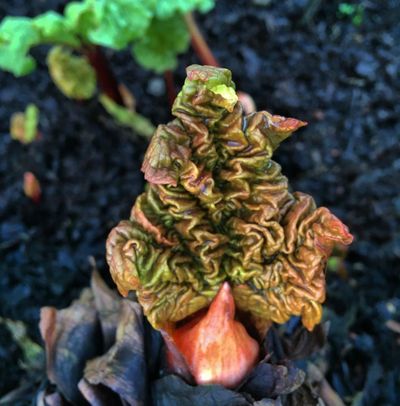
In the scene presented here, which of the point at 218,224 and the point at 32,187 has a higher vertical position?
the point at 218,224

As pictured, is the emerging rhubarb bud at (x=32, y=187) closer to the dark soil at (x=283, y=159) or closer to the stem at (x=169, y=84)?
the dark soil at (x=283, y=159)

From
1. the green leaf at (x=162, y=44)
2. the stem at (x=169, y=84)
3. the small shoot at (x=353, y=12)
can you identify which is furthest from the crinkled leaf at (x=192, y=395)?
the small shoot at (x=353, y=12)

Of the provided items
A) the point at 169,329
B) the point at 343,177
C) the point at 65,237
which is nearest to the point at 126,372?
the point at 169,329

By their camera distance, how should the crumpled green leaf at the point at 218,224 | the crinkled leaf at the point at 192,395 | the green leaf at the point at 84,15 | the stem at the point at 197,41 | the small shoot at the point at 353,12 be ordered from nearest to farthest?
the crumpled green leaf at the point at 218,224 → the crinkled leaf at the point at 192,395 → the green leaf at the point at 84,15 → the stem at the point at 197,41 → the small shoot at the point at 353,12

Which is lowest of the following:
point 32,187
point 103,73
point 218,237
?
point 32,187

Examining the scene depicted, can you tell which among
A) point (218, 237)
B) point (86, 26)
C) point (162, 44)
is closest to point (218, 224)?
point (218, 237)

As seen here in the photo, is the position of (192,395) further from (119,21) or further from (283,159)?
(283,159)

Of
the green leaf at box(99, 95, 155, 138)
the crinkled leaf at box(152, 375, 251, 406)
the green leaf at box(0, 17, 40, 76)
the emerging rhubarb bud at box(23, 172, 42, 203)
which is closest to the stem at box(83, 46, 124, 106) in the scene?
the green leaf at box(99, 95, 155, 138)
